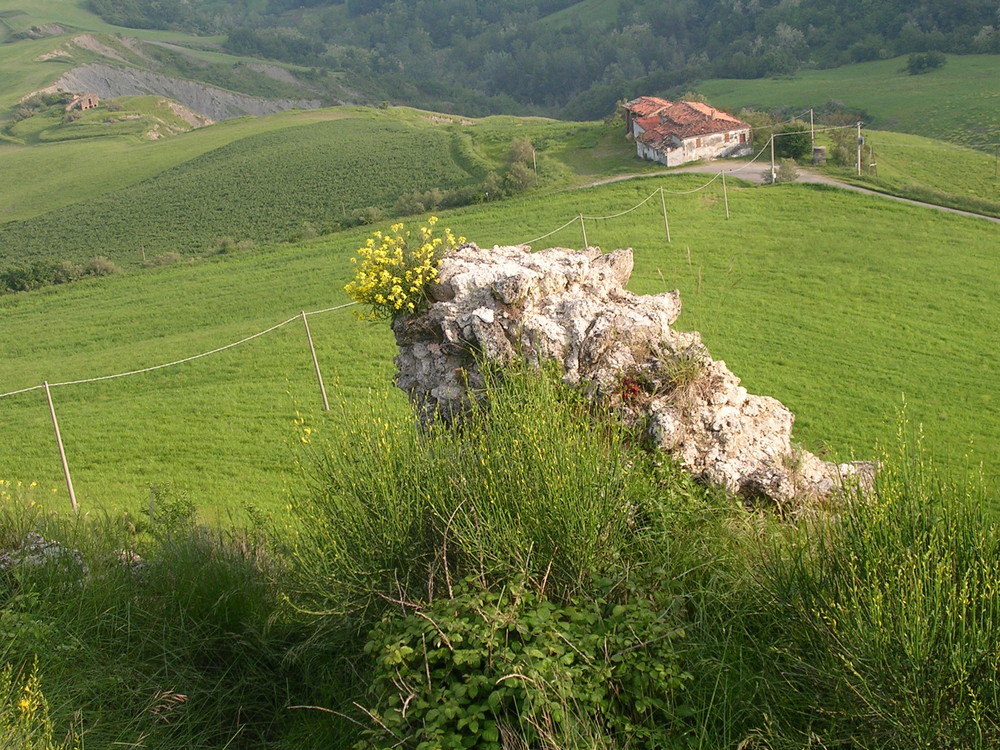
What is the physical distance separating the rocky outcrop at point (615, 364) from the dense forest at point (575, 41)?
84.9 metres

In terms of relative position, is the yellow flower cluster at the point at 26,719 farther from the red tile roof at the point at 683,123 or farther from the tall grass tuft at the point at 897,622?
the red tile roof at the point at 683,123

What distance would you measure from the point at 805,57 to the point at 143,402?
329ft

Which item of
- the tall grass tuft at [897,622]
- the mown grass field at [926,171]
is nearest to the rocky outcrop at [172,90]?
the mown grass field at [926,171]

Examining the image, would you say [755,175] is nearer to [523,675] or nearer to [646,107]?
[646,107]

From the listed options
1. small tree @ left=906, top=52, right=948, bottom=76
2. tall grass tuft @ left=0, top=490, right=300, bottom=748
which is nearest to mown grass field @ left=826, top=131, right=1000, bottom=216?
tall grass tuft @ left=0, top=490, right=300, bottom=748

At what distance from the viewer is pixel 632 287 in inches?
879

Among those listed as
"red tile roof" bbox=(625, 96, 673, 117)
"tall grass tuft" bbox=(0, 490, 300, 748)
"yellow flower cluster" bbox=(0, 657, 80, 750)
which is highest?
"red tile roof" bbox=(625, 96, 673, 117)

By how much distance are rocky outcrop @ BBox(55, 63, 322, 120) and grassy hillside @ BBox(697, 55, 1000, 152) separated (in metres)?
66.4

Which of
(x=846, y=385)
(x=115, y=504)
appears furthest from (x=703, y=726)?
(x=846, y=385)

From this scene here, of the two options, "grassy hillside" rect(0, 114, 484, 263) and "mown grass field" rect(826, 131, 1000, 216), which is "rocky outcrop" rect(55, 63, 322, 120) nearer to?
"grassy hillside" rect(0, 114, 484, 263)

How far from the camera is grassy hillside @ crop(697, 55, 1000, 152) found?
54906mm

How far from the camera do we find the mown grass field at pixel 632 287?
14.4 meters

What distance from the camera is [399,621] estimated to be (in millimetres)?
5383

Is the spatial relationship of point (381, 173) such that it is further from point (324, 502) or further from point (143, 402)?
point (324, 502)
